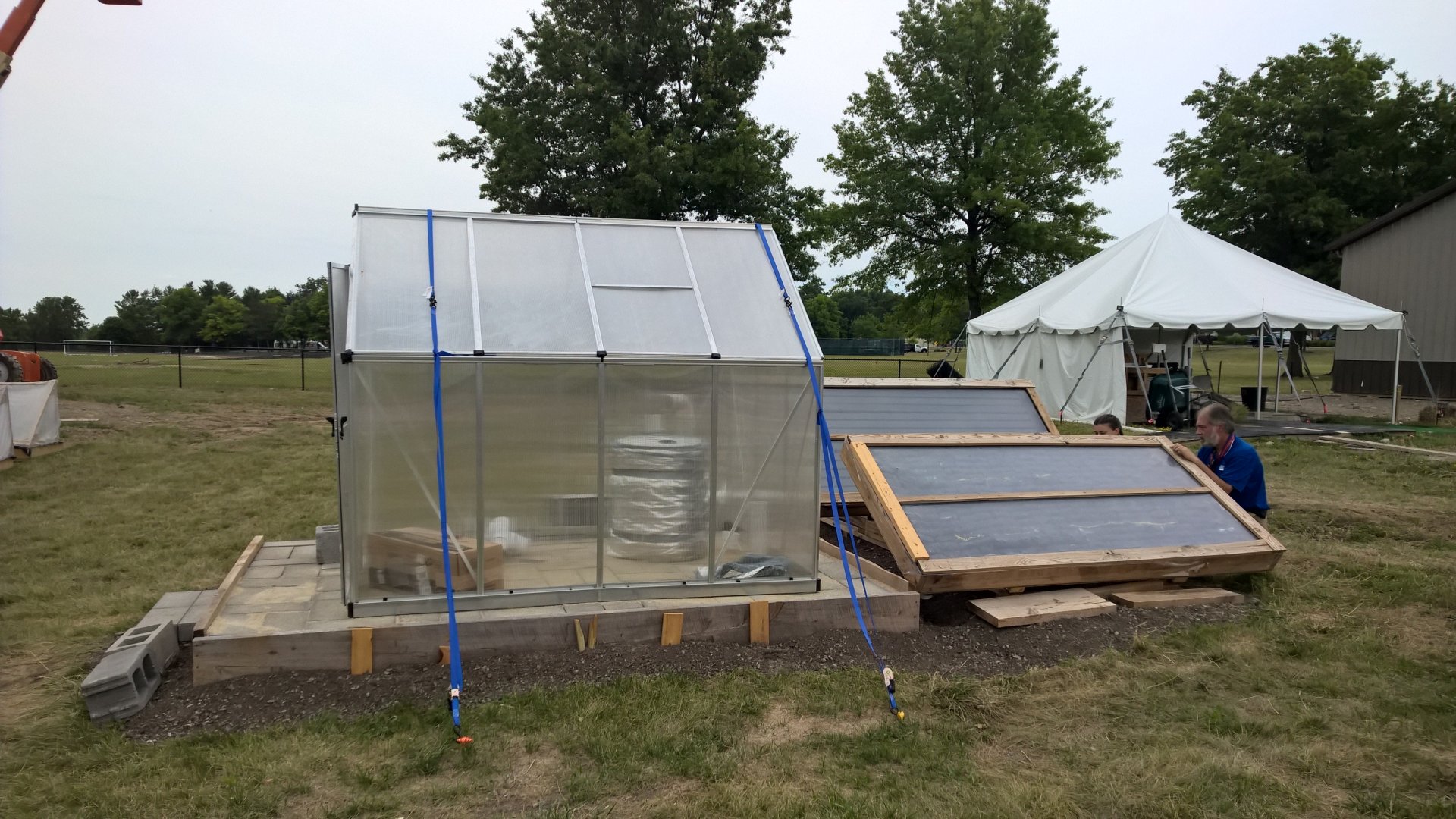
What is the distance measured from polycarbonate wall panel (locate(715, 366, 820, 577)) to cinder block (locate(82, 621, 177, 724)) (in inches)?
128

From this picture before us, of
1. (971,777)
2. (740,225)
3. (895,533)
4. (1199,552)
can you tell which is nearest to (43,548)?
(740,225)

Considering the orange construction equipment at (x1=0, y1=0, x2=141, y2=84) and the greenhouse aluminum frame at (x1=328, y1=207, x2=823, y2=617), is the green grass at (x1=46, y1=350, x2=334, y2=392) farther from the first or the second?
the orange construction equipment at (x1=0, y1=0, x2=141, y2=84)

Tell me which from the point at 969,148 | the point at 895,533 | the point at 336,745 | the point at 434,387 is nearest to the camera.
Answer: the point at 336,745

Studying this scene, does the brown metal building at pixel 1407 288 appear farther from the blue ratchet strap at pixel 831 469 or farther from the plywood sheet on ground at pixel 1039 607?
the blue ratchet strap at pixel 831 469

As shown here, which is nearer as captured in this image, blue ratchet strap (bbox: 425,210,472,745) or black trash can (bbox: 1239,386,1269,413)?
blue ratchet strap (bbox: 425,210,472,745)

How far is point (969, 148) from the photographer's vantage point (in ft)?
108

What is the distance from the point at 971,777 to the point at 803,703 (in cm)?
103

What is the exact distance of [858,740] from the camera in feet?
14.1

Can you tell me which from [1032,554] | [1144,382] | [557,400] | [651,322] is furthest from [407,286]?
[1144,382]

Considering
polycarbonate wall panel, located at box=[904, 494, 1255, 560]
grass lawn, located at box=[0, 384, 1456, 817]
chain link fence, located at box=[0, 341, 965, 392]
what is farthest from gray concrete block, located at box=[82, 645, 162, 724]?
chain link fence, located at box=[0, 341, 965, 392]

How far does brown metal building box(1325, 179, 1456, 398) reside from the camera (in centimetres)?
2338

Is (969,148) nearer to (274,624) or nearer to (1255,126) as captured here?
(1255,126)

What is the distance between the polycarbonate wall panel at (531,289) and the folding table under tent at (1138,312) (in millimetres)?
14108

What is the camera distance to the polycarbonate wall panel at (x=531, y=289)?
5375mm
